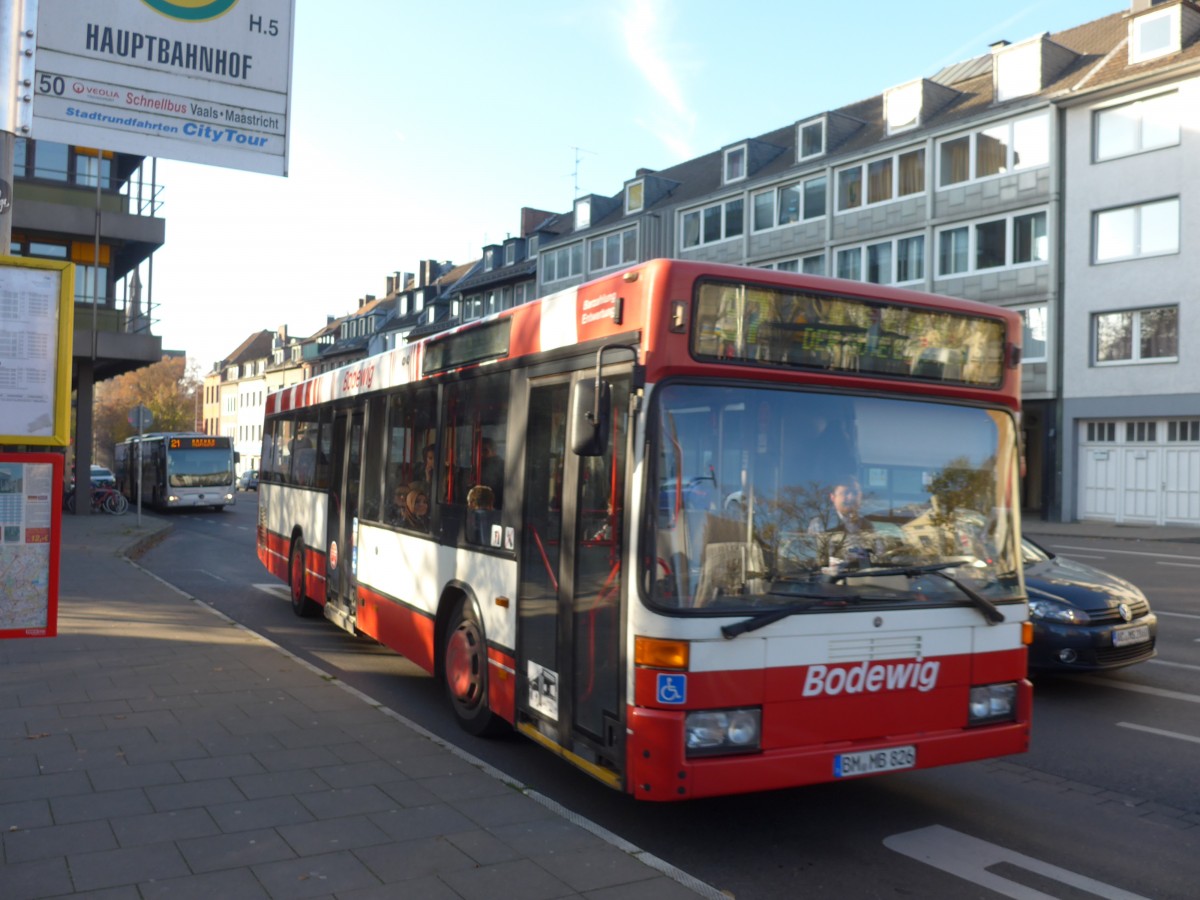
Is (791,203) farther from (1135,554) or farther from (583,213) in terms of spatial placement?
(1135,554)

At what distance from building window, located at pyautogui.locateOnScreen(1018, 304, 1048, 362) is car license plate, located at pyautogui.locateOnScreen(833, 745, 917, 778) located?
30.9 m

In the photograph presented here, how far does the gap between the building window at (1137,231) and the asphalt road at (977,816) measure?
25.2 m

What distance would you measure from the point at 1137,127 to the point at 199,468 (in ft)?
105

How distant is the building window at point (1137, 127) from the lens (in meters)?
30.7

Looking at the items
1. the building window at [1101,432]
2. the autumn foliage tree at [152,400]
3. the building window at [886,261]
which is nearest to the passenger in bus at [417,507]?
the building window at [1101,432]

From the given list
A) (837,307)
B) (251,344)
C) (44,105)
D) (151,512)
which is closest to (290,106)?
(44,105)

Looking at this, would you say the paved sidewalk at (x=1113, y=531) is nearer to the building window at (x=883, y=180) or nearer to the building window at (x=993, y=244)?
the building window at (x=993, y=244)

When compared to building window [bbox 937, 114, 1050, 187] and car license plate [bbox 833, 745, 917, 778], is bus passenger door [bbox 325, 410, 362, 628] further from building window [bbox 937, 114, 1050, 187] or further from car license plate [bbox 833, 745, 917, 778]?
building window [bbox 937, 114, 1050, 187]

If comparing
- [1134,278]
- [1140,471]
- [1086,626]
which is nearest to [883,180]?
[1134,278]

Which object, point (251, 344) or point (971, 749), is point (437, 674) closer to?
point (971, 749)

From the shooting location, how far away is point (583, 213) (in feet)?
188

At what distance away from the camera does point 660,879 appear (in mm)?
4645

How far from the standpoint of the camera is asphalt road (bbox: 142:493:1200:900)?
4.95 metres

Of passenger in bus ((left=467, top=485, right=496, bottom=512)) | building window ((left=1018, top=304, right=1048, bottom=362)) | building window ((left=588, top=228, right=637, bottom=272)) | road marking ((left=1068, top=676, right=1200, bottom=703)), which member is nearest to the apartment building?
building window ((left=1018, top=304, right=1048, bottom=362))
